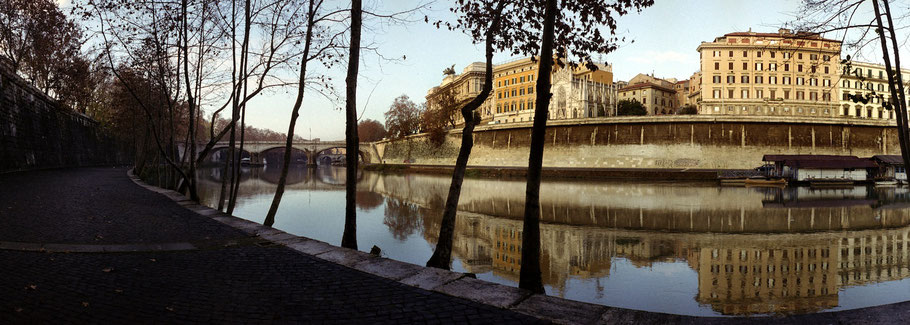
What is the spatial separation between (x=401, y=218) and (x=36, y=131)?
74.4ft

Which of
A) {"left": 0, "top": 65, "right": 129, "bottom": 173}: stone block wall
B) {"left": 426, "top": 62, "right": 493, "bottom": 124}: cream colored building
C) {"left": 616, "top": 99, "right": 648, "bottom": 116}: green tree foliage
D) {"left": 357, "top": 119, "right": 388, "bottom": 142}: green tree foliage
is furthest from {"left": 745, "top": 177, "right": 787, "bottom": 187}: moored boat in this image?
{"left": 357, "top": 119, "right": 388, "bottom": 142}: green tree foliage

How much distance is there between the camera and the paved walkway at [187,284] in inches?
144

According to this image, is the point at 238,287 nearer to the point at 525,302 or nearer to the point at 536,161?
the point at 525,302

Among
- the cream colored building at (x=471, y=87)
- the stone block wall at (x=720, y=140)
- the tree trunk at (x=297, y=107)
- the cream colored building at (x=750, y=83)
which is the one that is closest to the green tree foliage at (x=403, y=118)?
the cream colored building at (x=471, y=87)

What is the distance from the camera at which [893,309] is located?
12.3ft

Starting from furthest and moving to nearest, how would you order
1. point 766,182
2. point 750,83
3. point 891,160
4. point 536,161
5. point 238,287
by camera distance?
point 750,83
point 891,160
point 766,182
point 536,161
point 238,287

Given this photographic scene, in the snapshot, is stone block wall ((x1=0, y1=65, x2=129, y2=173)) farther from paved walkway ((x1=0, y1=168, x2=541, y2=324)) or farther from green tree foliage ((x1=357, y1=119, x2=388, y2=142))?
green tree foliage ((x1=357, y1=119, x2=388, y2=142))

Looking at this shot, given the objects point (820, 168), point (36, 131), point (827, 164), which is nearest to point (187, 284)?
point (36, 131)

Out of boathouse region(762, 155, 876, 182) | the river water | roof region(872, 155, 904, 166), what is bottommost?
the river water

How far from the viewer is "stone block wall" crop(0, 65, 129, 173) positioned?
20156mm

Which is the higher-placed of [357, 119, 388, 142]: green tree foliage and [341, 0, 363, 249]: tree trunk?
[357, 119, 388, 142]: green tree foliage

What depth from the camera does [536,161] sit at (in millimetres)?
5176

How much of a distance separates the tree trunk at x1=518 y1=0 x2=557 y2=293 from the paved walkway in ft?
4.19

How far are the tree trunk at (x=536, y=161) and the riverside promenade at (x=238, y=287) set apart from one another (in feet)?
2.16
